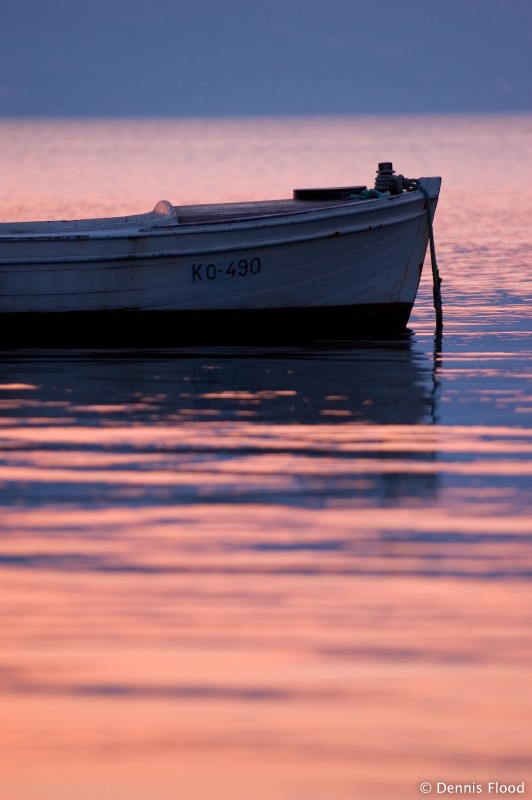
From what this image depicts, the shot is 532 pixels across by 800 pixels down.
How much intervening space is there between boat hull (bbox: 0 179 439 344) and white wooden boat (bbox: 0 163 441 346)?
1cm

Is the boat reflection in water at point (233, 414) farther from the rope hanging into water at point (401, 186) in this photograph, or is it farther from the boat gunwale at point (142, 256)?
the rope hanging into water at point (401, 186)

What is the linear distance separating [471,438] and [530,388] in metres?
2.72

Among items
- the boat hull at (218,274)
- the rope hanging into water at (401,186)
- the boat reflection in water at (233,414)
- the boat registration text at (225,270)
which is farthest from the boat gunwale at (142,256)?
the rope hanging into water at (401,186)

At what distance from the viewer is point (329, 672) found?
6.72m

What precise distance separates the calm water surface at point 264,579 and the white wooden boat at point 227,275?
1.67 m

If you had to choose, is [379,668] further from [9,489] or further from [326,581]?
[9,489]

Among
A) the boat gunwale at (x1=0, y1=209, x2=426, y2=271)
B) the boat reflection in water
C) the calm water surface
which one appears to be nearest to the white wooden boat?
the boat gunwale at (x1=0, y1=209, x2=426, y2=271)

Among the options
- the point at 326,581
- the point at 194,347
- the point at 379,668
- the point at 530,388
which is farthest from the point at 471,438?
the point at 194,347

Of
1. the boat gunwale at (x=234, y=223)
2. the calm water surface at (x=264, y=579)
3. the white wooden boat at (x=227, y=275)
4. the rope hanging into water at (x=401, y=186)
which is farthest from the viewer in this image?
the rope hanging into water at (x=401, y=186)

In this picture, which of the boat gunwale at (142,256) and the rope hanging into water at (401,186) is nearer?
the boat gunwale at (142,256)

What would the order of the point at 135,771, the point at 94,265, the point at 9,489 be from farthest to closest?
the point at 94,265
the point at 9,489
the point at 135,771

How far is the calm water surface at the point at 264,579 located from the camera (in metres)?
6.00

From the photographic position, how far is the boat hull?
1705cm

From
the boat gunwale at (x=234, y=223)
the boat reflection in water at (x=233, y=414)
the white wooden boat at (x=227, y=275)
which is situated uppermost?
the boat gunwale at (x=234, y=223)
